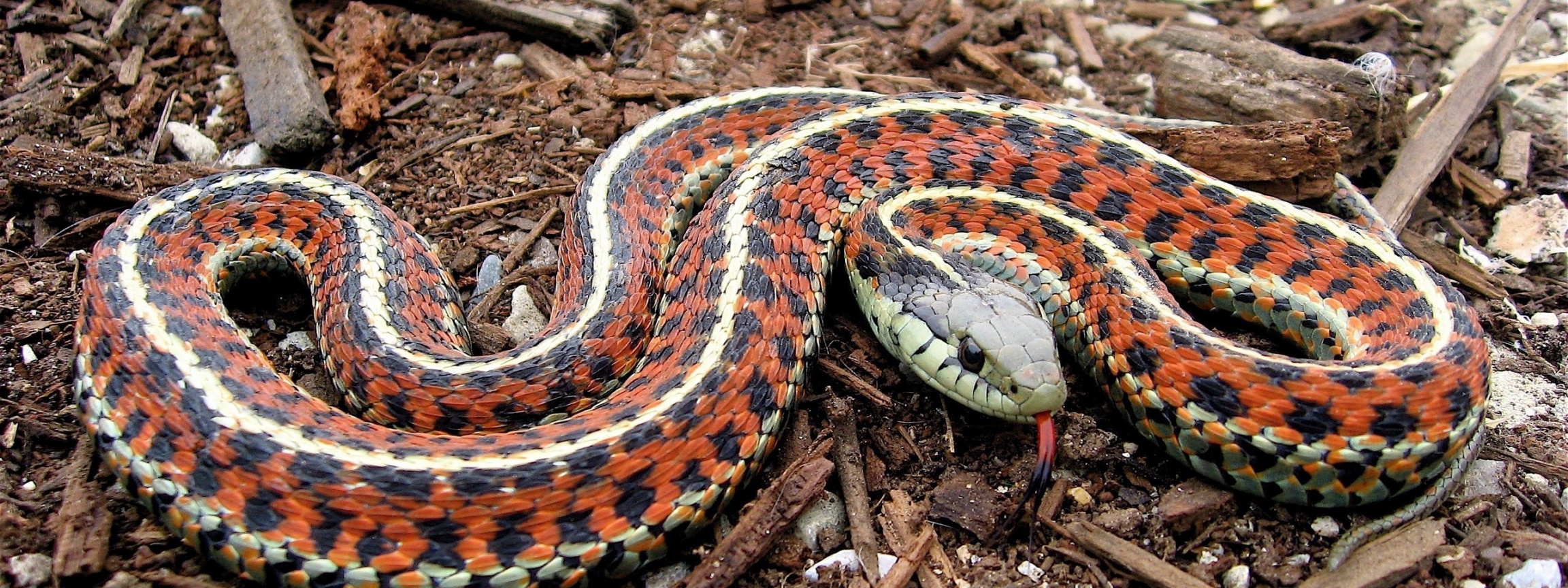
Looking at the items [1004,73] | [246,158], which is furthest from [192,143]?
[1004,73]

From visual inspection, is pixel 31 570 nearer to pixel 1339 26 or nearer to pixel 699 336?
pixel 699 336

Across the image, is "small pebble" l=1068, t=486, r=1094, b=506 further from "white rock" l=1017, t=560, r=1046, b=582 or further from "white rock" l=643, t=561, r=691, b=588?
"white rock" l=643, t=561, r=691, b=588

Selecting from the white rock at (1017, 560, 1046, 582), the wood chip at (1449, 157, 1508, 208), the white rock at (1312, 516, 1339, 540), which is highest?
the wood chip at (1449, 157, 1508, 208)

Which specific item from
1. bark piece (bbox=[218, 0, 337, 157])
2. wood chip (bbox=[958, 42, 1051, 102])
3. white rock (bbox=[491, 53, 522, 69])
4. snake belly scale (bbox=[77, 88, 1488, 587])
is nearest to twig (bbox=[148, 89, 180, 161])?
bark piece (bbox=[218, 0, 337, 157])

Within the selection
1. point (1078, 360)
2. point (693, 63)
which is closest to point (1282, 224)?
point (1078, 360)

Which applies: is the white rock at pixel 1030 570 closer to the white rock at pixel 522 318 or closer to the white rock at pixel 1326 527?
the white rock at pixel 1326 527

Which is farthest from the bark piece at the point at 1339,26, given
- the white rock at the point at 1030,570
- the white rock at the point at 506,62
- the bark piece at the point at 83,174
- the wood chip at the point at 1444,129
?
the bark piece at the point at 83,174
